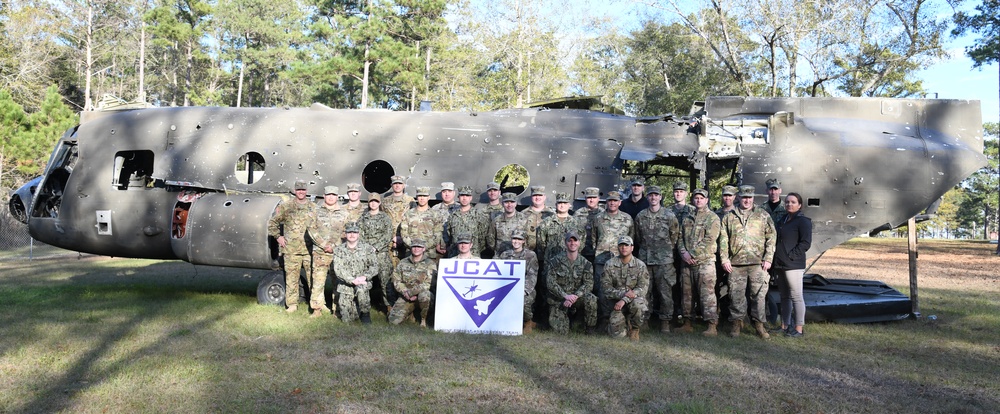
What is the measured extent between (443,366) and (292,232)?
12.3 feet

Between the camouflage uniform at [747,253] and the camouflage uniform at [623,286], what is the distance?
1.12 meters

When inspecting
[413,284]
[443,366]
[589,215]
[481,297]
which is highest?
[589,215]

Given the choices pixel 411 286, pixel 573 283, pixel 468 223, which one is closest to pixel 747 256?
pixel 573 283

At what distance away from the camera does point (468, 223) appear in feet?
29.1

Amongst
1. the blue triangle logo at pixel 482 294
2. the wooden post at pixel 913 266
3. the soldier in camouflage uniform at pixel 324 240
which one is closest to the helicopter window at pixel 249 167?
the soldier in camouflage uniform at pixel 324 240

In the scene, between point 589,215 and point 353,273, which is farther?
point 589,215

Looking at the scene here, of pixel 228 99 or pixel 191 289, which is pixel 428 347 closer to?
pixel 191 289

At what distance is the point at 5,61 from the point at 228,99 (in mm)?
18595

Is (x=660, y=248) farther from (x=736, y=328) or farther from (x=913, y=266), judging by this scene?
(x=913, y=266)

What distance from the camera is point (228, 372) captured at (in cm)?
620

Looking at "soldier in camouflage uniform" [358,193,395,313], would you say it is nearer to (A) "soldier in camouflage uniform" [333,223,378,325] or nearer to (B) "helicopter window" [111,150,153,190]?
(A) "soldier in camouflage uniform" [333,223,378,325]

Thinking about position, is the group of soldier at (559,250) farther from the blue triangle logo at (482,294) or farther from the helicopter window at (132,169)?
the helicopter window at (132,169)

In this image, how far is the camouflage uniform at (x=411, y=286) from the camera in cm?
842

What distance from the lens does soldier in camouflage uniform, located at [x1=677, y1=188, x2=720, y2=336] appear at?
817cm
